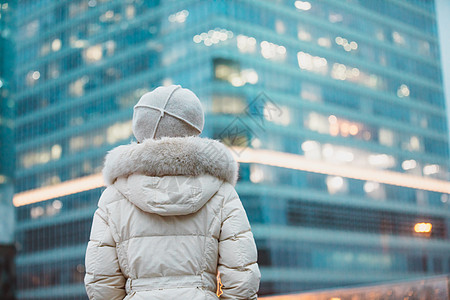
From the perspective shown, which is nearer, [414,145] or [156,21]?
[156,21]

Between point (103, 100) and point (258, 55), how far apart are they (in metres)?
9.61

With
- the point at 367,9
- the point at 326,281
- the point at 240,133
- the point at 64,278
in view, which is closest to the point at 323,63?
the point at 367,9

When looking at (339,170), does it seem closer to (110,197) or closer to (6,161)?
(6,161)

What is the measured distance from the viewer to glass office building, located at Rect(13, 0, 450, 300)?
28703 millimetres

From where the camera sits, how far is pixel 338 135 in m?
32.5

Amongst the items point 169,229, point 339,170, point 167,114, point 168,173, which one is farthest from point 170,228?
point 339,170

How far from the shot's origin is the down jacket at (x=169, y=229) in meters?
1.78

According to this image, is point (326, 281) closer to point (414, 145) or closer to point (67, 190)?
point (414, 145)

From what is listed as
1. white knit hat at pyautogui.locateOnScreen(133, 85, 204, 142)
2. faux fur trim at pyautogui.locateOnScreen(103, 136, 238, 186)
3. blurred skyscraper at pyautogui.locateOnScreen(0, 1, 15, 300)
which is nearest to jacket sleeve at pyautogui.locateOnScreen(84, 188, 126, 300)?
faux fur trim at pyautogui.locateOnScreen(103, 136, 238, 186)

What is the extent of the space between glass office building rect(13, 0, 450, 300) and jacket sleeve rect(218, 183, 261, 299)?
2335 centimetres

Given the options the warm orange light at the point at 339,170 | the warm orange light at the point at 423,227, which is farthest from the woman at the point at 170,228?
the warm orange light at the point at 423,227

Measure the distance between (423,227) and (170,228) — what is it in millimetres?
35660

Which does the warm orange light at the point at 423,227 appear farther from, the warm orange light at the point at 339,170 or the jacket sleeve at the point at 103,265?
the jacket sleeve at the point at 103,265

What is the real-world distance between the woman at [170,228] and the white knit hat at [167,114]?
49 mm
